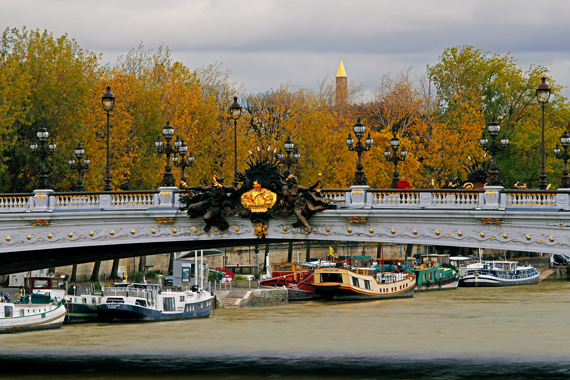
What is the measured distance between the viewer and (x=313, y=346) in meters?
45.0

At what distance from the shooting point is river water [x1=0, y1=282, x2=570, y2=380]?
129 ft

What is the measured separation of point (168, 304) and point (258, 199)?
71.3 ft

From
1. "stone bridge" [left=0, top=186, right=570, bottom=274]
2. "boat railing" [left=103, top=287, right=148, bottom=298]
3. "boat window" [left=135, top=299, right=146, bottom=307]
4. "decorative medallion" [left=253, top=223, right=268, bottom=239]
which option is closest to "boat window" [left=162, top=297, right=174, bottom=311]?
"boat railing" [left=103, top=287, right=148, bottom=298]

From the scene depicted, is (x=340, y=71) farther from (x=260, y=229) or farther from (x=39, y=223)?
(x=260, y=229)

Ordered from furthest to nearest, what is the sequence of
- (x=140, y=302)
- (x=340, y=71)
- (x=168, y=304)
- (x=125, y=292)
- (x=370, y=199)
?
(x=340, y=71)
(x=168, y=304)
(x=125, y=292)
(x=140, y=302)
(x=370, y=199)

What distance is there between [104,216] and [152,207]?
1.90 metres

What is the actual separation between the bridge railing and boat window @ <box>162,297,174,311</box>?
16771 millimetres

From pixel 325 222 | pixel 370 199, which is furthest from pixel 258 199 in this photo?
pixel 370 199

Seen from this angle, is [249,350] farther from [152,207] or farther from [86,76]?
[86,76]

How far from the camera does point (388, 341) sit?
1804 inches

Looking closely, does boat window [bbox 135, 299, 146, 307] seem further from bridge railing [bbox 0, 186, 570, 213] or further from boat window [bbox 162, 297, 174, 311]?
bridge railing [bbox 0, 186, 570, 213]

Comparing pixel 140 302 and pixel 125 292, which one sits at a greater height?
pixel 125 292

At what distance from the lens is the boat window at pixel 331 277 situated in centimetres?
6819

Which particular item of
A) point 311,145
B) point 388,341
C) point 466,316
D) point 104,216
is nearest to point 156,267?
point 311,145
